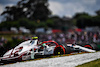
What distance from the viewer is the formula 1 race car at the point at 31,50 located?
31.6ft

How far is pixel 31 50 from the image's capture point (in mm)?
10000

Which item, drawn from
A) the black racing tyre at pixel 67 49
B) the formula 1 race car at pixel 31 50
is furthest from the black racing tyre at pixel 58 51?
the black racing tyre at pixel 67 49

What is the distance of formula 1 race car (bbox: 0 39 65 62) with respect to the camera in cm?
962

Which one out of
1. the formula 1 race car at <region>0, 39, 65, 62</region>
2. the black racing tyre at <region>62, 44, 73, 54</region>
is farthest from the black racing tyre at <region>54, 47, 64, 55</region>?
the black racing tyre at <region>62, 44, 73, 54</region>

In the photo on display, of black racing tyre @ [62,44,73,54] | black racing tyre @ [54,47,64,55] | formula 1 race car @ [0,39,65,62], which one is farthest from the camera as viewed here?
black racing tyre @ [62,44,73,54]

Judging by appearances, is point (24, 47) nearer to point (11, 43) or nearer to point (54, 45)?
point (54, 45)

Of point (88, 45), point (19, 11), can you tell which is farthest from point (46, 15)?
point (88, 45)

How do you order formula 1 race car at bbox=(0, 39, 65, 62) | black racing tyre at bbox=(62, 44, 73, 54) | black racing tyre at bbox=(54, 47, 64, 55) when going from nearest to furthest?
formula 1 race car at bbox=(0, 39, 65, 62)
black racing tyre at bbox=(54, 47, 64, 55)
black racing tyre at bbox=(62, 44, 73, 54)

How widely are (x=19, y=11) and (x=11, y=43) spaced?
40318 millimetres

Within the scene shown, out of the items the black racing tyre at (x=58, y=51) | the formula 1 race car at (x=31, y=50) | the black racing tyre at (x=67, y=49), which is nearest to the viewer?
the formula 1 race car at (x=31, y=50)

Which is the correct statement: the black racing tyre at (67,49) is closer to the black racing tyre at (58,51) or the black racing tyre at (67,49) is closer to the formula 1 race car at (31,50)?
the formula 1 race car at (31,50)

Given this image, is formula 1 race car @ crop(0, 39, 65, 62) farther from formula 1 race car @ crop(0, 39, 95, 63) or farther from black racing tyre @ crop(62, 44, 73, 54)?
black racing tyre @ crop(62, 44, 73, 54)

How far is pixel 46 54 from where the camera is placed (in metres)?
10.4

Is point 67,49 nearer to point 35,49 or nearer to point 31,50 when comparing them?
point 35,49
